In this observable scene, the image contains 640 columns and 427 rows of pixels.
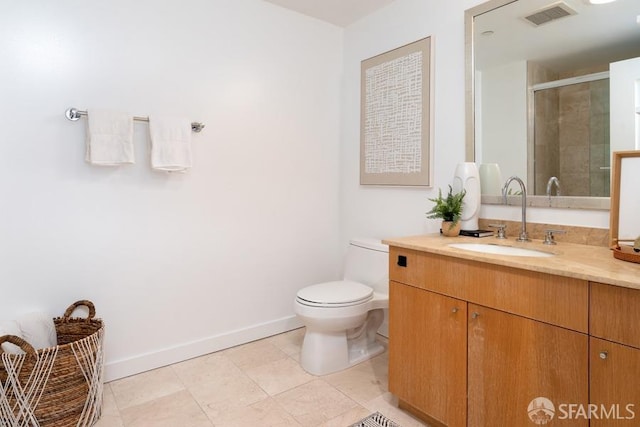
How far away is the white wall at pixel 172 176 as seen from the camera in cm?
186

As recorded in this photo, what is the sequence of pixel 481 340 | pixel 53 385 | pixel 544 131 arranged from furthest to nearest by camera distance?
pixel 544 131 < pixel 53 385 < pixel 481 340

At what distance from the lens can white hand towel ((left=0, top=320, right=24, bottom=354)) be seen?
1660 mm

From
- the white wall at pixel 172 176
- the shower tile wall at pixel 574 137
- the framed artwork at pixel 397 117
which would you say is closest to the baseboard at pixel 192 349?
the white wall at pixel 172 176

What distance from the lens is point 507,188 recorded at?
195 centimetres

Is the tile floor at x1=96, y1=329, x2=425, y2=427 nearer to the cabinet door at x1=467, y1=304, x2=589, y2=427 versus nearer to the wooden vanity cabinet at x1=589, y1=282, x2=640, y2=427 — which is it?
the cabinet door at x1=467, y1=304, x2=589, y2=427

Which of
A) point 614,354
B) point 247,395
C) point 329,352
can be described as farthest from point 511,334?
point 247,395

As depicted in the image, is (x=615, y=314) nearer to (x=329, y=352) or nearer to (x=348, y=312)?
(x=348, y=312)

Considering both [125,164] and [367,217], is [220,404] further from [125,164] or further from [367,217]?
[367,217]

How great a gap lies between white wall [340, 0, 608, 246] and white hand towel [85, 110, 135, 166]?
1577mm

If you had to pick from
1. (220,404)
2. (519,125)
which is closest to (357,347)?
(220,404)

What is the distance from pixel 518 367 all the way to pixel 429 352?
0.38 m

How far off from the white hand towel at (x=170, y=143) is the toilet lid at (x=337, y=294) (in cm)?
103

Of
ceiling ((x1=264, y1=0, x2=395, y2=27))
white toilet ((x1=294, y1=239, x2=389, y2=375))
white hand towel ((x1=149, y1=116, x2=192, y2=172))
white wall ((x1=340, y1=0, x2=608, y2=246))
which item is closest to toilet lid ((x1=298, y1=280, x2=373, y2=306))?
white toilet ((x1=294, y1=239, x2=389, y2=375))

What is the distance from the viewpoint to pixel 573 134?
171 cm
